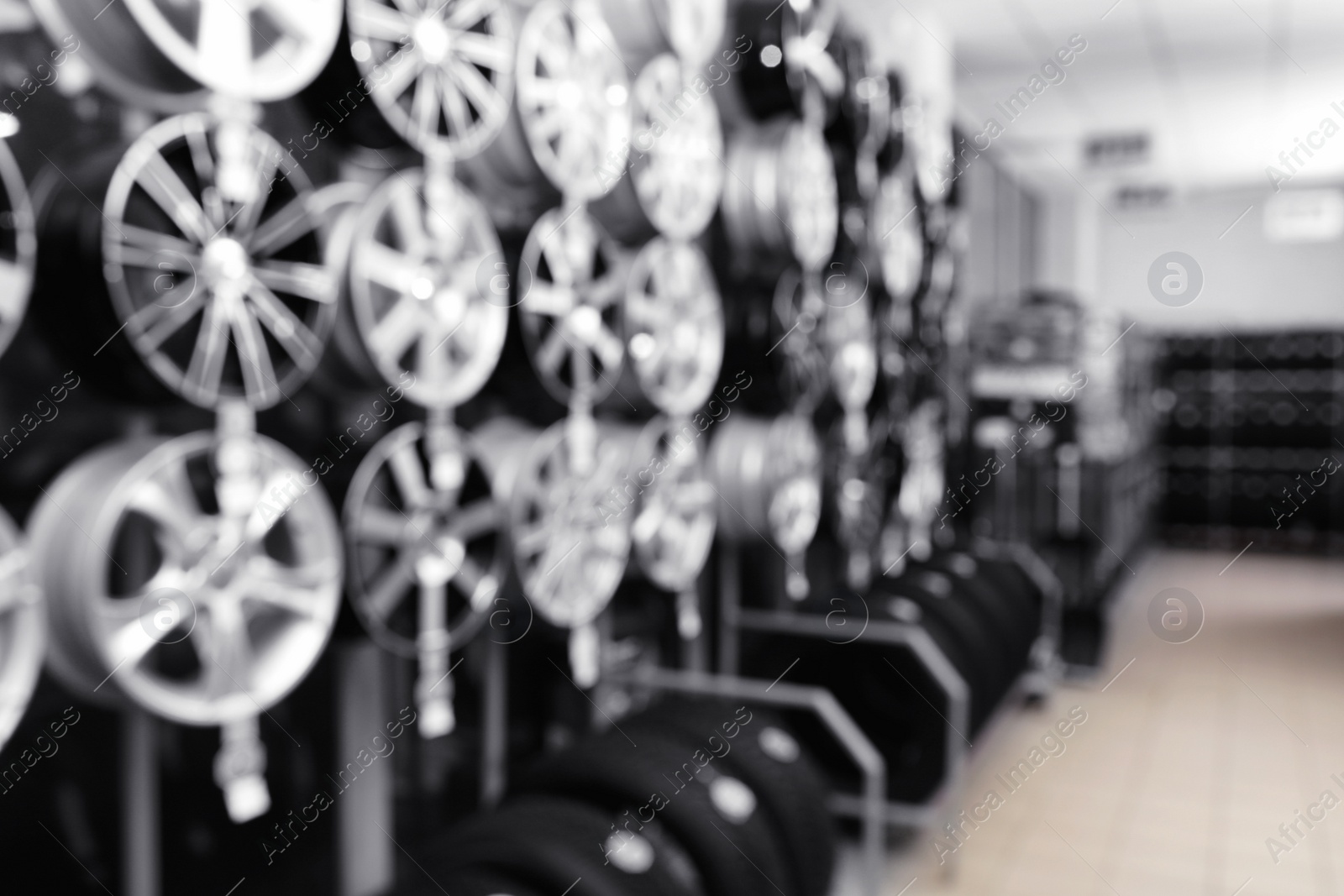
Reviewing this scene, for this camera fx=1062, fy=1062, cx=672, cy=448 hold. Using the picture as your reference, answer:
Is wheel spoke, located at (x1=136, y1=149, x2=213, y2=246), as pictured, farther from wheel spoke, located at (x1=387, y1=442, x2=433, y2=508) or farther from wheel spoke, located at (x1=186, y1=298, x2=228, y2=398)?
wheel spoke, located at (x1=387, y1=442, x2=433, y2=508)

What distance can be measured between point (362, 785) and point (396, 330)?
90 cm

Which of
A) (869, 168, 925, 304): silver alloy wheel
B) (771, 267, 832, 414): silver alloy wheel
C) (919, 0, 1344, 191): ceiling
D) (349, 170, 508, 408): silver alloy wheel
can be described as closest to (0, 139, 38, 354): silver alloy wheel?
(349, 170, 508, 408): silver alloy wheel

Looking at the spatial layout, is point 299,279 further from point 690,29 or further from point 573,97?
point 690,29

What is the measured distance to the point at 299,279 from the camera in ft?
5.78

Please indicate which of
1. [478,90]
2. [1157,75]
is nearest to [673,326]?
[478,90]

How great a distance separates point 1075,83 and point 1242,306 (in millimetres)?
5297

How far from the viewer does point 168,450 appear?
1.53 metres

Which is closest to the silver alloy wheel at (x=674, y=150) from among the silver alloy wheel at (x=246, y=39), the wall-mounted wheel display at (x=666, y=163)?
the wall-mounted wheel display at (x=666, y=163)

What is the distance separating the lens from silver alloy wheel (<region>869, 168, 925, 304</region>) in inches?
168

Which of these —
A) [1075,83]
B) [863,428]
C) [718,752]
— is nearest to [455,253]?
[718,752]

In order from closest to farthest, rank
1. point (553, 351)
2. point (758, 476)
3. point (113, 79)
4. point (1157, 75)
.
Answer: point (113, 79) → point (553, 351) → point (758, 476) → point (1157, 75)

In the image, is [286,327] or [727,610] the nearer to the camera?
[286,327]

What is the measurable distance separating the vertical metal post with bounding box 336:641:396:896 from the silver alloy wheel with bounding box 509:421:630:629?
15.0 inches

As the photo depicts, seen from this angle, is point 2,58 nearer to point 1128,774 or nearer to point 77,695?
point 77,695
